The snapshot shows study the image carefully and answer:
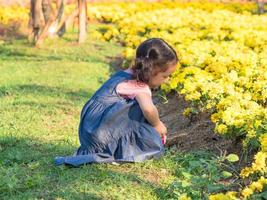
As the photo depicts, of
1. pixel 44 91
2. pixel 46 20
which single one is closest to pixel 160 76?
pixel 44 91

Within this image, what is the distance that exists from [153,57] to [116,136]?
647mm

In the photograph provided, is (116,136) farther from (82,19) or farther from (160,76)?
(82,19)

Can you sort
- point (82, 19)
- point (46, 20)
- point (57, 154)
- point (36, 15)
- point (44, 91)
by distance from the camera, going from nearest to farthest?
point (57, 154)
point (44, 91)
point (36, 15)
point (82, 19)
point (46, 20)

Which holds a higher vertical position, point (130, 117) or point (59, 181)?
point (130, 117)

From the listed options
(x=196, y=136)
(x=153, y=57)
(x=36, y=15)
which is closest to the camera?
(x=153, y=57)

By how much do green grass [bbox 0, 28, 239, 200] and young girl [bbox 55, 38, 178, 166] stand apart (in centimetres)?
11

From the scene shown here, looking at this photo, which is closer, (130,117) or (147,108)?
(147,108)

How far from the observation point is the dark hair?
4.99 metres

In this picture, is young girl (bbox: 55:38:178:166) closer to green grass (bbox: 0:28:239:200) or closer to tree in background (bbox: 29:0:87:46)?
green grass (bbox: 0:28:239:200)

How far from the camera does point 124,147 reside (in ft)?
16.7

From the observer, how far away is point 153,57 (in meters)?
4.99

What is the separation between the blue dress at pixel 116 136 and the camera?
509 cm

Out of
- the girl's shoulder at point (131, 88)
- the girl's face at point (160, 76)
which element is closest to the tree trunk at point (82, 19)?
the girl's shoulder at point (131, 88)

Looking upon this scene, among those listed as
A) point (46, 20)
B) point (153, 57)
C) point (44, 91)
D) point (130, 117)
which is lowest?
point (44, 91)
